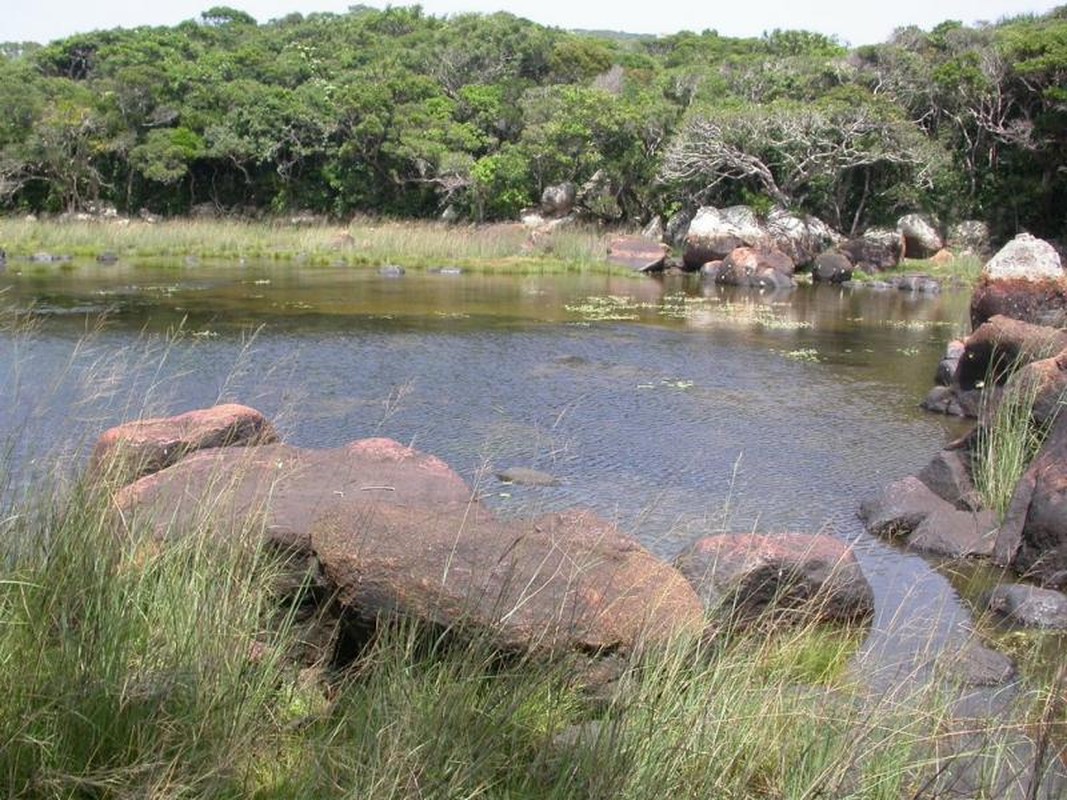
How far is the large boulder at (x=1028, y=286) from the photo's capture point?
531 inches

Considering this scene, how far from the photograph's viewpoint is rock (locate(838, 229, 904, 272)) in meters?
30.3

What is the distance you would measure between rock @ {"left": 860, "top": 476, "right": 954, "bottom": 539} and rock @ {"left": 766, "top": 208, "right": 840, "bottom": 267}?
71.8 feet

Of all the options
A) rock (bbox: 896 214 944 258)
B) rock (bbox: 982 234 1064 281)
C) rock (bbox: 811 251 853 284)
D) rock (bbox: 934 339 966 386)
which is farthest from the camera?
rock (bbox: 896 214 944 258)

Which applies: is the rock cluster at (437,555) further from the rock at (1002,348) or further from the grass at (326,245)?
the grass at (326,245)

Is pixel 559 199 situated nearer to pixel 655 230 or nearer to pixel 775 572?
pixel 655 230

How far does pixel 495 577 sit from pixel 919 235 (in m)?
30.2

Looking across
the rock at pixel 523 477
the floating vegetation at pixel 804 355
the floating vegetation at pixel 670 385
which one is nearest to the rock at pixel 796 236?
the floating vegetation at pixel 804 355

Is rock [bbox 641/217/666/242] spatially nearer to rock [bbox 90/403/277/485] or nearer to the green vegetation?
rock [bbox 90/403/277/485]

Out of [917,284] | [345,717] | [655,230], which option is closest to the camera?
[345,717]

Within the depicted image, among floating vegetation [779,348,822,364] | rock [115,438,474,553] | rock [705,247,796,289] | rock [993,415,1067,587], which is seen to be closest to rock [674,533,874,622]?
rock [115,438,474,553]

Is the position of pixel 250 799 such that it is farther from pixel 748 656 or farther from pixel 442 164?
pixel 442 164

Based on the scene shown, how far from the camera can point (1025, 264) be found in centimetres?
1368

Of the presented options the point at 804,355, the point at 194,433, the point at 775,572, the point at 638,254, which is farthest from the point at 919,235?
the point at 194,433

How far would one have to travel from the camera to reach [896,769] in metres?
3.03
